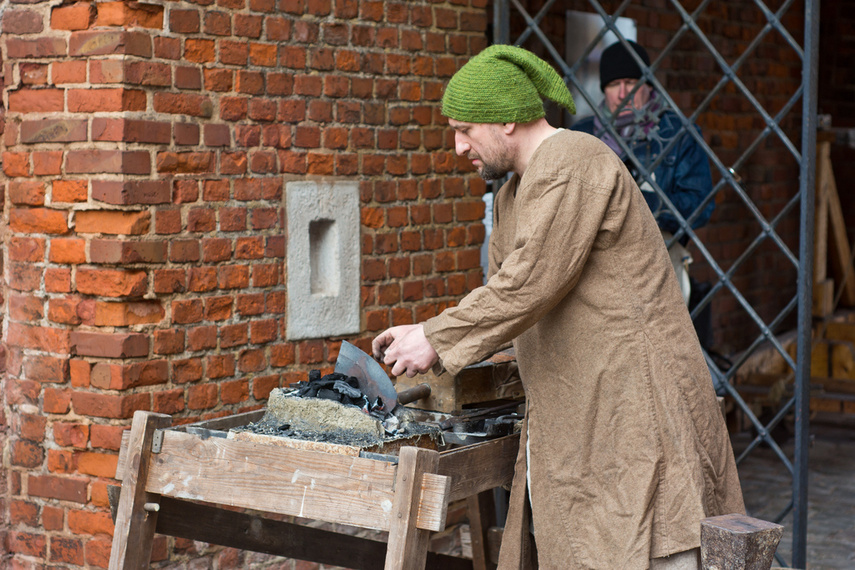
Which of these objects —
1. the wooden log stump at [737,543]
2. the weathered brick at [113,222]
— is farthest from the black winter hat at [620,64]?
the wooden log stump at [737,543]

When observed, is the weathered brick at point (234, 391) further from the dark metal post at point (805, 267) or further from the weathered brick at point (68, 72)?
the dark metal post at point (805, 267)

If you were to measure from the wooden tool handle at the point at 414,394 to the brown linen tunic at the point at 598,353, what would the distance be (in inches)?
14.1

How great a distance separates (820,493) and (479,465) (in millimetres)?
3713

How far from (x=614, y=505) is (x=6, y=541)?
203 cm

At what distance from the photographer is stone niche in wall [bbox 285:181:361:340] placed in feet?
11.8

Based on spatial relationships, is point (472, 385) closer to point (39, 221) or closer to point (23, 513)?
point (39, 221)

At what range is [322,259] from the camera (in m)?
3.78

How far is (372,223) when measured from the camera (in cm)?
391

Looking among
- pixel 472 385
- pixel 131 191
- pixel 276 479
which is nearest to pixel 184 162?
pixel 131 191

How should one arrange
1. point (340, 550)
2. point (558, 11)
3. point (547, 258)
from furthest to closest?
point (558, 11), point (340, 550), point (547, 258)

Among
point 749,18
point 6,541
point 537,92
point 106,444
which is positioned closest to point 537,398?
point 537,92

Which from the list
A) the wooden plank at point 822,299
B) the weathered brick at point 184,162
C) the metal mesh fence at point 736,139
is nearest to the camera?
the weathered brick at point 184,162

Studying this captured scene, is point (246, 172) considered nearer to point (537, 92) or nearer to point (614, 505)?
point (537, 92)

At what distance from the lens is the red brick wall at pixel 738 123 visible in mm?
6328
